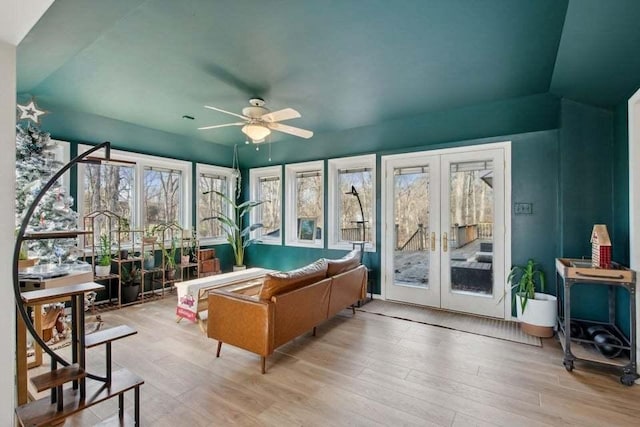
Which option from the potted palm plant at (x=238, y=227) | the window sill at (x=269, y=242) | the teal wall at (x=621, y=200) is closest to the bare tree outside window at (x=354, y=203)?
the window sill at (x=269, y=242)

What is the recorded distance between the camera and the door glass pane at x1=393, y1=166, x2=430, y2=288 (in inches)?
190

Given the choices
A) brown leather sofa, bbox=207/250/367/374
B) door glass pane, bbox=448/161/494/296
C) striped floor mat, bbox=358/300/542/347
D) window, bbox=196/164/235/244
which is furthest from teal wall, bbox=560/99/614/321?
window, bbox=196/164/235/244

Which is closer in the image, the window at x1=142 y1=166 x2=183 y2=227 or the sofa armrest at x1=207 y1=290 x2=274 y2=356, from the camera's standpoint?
the sofa armrest at x1=207 y1=290 x2=274 y2=356

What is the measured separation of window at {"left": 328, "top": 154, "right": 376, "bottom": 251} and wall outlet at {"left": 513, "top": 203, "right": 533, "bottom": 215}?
2.06 meters

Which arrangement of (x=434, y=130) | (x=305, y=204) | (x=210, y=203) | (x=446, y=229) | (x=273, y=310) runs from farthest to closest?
(x=210, y=203), (x=305, y=204), (x=434, y=130), (x=446, y=229), (x=273, y=310)

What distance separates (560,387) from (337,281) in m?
2.26

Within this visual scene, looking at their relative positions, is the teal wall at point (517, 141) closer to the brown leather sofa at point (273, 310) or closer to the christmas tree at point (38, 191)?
the brown leather sofa at point (273, 310)

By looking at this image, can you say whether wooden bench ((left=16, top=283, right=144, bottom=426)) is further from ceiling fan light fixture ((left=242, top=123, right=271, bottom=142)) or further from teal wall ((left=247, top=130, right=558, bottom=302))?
teal wall ((left=247, top=130, right=558, bottom=302))

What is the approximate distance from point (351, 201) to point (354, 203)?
0.23 feet

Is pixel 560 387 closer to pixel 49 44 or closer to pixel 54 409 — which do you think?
pixel 54 409

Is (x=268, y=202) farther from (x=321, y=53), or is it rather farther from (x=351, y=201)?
(x=321, y=53)

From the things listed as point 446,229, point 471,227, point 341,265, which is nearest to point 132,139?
point 341,265

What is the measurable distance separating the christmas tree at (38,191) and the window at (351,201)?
3.92m

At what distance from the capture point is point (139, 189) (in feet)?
17.7
